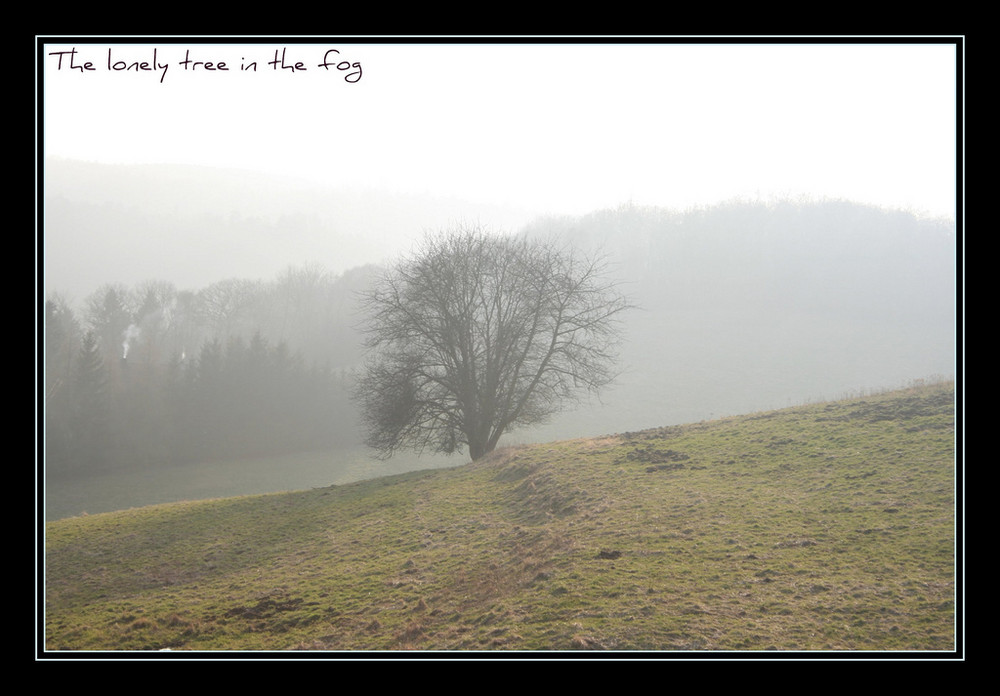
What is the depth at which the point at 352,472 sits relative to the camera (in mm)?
45969

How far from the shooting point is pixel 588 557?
9898 mm

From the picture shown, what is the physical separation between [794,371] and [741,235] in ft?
112

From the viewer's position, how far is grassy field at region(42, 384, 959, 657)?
7.51 m

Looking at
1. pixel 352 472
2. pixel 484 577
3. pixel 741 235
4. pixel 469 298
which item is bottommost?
pixel 352 472

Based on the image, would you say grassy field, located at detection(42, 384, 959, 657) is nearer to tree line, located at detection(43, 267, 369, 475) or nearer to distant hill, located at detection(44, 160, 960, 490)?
tree line, located at detection(43, 267, 369, 475)

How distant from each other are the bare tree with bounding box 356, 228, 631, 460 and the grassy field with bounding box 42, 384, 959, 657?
559cm

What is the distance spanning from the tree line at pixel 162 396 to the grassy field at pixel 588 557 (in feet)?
104

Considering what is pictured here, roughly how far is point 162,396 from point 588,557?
58.8 metres

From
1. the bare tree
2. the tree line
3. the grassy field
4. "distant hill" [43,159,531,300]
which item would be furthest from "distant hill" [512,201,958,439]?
the grassy field

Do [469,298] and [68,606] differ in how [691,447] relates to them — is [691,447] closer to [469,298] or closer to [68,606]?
[469,298]

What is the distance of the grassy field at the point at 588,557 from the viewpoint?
7512mm

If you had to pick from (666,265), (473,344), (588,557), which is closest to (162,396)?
(473,344)

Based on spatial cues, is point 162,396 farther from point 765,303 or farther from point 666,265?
point 765,303
